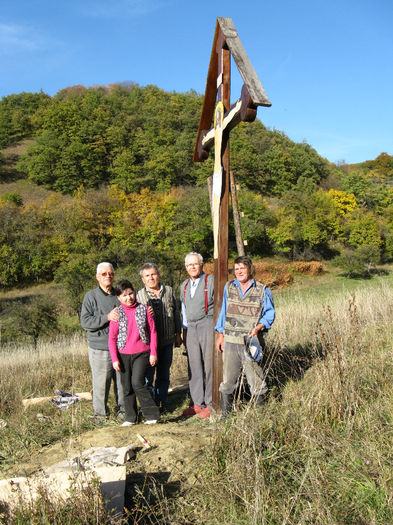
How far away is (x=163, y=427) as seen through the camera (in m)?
4.07

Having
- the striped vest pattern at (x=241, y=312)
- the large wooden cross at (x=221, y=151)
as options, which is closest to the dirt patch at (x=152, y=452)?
the large wooden cross at (x=221, y=151)

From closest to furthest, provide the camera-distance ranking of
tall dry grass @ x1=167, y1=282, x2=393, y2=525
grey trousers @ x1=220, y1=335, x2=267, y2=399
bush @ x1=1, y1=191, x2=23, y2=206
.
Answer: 1. tall dry grass @ x1=167, y1=282, x2=393, y2=525
2. grey trousers @ x1=220, y1=335, x2=267, y2=399
3. bush @ x1=1, y1=191, x2=23, y2=206

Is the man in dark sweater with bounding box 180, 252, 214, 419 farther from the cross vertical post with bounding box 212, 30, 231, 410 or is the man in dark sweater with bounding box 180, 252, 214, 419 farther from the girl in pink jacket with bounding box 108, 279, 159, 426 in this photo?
the girl in pink jacket with bounding box 108, 279, 159, 426

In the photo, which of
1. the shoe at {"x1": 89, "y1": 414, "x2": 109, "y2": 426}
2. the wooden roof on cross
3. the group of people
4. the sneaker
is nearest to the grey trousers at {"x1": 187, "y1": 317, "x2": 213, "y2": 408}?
the group of people

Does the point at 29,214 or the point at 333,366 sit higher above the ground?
the point at 29,214

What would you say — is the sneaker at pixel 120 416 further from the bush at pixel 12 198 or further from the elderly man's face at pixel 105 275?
the bush at pixel 12 198

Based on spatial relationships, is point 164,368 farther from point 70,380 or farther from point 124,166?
point 124,166

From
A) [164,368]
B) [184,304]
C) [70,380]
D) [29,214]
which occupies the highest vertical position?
[29,214]

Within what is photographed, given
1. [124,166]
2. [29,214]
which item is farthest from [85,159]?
[29,214]

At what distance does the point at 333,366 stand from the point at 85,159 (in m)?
71.9

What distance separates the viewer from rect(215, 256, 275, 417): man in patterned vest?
154 inches

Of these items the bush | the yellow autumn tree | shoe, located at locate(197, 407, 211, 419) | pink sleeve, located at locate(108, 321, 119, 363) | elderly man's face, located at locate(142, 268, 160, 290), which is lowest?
shoe, located at locate(197, 407, 211, 419)

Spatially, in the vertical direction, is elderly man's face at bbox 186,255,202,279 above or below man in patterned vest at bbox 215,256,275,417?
above

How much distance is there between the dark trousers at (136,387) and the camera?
167 inches
